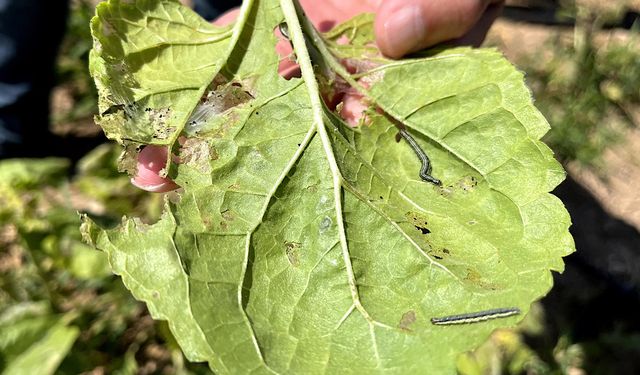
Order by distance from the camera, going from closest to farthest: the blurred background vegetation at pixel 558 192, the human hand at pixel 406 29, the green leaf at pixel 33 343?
1. the human hand at pixel 406 29
2. the green leaf at pixel 33 343
3. the blurred background vegetation at pixel 558 192

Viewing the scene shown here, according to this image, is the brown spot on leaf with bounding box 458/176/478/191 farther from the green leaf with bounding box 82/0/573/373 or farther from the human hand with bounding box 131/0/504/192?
the human hand with bounding box 131/0/504/192

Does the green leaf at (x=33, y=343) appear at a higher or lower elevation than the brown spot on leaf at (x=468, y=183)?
lower

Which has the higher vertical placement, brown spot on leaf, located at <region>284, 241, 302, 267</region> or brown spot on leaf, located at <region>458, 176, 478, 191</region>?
brown spot on leaf, located at <region>458, 176, 478, 191</region>

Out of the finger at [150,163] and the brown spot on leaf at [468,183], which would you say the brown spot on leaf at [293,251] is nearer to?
the finger at [150,163]

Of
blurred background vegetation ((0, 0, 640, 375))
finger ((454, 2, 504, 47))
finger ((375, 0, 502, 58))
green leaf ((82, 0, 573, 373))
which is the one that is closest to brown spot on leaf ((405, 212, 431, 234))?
green leaf ((82, 0, 573, 373))

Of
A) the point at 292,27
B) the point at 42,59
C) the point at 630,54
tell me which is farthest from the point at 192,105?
the point at 630,54

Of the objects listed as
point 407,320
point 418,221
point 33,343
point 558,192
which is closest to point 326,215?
point 418,221

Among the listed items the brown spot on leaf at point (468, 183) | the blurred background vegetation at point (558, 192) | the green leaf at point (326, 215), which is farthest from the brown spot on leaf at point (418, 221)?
the blurred background vegetation at point (558, 192)
